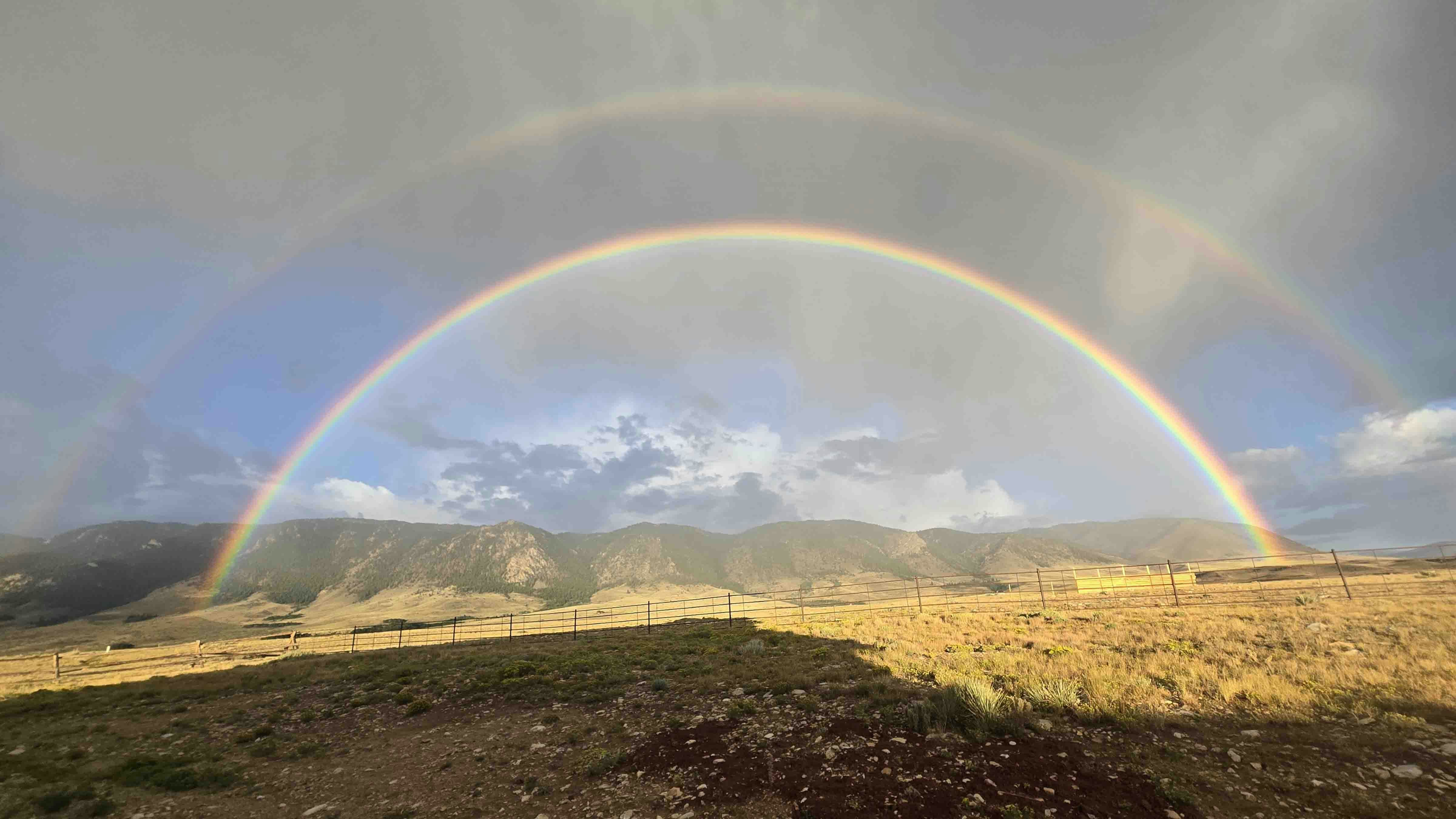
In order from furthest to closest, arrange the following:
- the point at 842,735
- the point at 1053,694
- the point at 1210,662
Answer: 1. the point at 1210,662
2. the point at 1053,694
3. the point at 842,735

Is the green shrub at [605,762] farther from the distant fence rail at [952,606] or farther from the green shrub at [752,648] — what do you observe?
the distant fence rail at [952,606]

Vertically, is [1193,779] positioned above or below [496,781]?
above

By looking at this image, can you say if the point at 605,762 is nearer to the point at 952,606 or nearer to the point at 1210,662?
the point at 1210,662

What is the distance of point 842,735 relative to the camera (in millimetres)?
12781

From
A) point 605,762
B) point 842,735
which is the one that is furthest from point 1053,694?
point 605,762

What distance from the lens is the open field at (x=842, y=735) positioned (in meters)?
9.48

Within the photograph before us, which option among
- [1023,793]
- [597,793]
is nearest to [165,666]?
[597,793]

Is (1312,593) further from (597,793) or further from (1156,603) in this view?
(597,793)

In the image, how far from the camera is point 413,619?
445 feet

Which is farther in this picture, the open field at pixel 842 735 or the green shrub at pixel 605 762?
the green shrub at pixel 605 762

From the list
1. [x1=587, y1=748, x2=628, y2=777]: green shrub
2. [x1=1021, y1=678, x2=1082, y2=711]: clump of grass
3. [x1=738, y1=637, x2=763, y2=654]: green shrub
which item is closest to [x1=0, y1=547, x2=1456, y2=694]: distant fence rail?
[x1=738, y1=637, x2=763, y2=654]: green shrub

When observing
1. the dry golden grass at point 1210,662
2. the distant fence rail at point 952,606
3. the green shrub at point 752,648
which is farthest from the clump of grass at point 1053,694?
the distant fence rail at point 952,606

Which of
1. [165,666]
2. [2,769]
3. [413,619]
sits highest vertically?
[2,769]

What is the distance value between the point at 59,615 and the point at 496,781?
25838 cm
